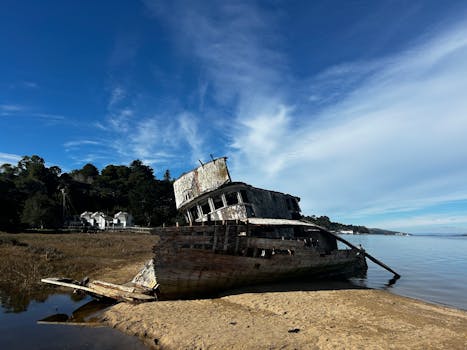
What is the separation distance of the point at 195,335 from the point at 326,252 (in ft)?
35.6

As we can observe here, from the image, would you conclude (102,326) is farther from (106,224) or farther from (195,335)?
(106,224)

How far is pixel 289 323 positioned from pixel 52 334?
6600mm

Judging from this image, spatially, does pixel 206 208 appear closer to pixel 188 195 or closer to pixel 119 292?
pixel 188 195

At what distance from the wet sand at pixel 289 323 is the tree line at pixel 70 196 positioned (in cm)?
4003

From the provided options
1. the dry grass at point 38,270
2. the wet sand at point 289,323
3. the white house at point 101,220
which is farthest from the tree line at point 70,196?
the wet sand at point 289,323

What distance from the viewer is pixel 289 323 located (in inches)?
360

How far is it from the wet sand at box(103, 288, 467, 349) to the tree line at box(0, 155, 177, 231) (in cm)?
4003

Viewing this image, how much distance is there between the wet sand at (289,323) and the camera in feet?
25.6

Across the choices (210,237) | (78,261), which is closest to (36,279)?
(78,261)

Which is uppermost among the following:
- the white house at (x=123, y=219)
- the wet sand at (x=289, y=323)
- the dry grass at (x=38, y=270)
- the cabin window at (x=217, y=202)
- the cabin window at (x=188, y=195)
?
the white house at (x=123, y=219)

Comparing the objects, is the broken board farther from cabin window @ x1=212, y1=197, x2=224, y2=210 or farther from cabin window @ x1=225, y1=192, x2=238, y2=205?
cabin window @ x1=225, y1=192, x2=238, y2=205

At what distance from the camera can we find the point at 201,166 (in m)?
18.0

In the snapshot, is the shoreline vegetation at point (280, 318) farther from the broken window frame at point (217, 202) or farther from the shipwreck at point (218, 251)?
the broken window frame at point (217, 202)

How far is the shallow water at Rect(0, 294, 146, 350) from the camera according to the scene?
7.76 m
